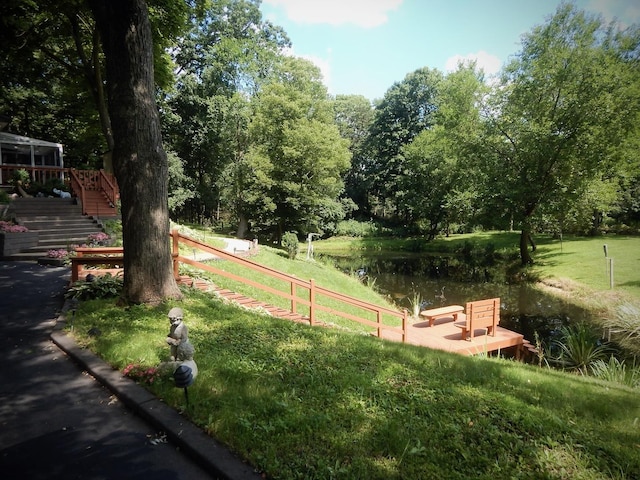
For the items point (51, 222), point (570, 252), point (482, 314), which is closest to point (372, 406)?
point (482, 314)

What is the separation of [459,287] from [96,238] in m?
18.0

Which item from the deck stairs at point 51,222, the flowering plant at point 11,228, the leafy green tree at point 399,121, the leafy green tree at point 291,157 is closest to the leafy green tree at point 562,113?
the leafy green tree at point 291,157

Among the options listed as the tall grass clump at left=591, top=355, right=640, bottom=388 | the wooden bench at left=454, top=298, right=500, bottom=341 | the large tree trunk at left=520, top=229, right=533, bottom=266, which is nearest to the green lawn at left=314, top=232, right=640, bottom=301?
the large tree trunk at left=520, top=229, right=533, bottom=266

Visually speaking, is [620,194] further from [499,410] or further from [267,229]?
[499,410]

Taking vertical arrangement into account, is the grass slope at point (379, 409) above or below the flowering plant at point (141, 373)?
below

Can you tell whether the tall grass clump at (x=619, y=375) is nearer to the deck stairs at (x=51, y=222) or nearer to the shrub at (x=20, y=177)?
the deck stairs at (x=51, y=222)

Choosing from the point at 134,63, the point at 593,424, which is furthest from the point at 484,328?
the point at 134,63

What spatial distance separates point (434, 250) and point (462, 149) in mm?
10345

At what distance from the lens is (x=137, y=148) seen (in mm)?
6414

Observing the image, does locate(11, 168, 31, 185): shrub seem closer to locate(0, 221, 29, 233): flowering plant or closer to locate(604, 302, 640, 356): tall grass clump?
locate(0, 221, 29, 233): flowering plant

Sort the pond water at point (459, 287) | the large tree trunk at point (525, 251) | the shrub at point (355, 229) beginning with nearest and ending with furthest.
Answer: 1. the pond water at point (459, 287)
2. the large tree trunk at point (525, 251)
3. the shrub at point (355, 229)

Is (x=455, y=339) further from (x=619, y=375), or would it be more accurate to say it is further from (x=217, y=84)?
(x=217, y=84)

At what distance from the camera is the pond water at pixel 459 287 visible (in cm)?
1521

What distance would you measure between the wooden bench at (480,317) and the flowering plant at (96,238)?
12353mm
